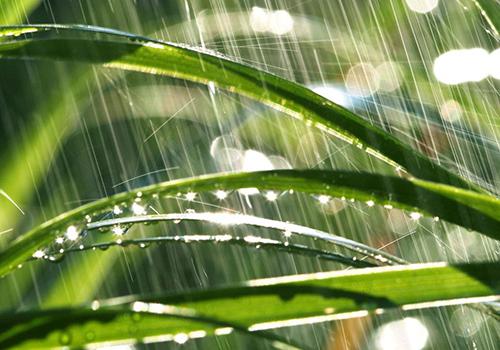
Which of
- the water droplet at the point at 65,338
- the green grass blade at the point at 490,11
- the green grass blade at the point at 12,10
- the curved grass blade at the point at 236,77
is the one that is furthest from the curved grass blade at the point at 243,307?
the green grass blade at the point at 12,10

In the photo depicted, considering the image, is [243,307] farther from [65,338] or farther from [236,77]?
[236,77]

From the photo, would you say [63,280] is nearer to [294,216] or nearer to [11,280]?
[11,280]

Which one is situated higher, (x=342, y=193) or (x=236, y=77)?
(x=236, y=77)

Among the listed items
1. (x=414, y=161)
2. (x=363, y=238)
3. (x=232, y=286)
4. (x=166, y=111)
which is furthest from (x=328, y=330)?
(x=232, y=286)

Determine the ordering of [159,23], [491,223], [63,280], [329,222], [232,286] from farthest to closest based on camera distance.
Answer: [159,23]
[329,222]
[63,280]
[491,223]
[232,286]

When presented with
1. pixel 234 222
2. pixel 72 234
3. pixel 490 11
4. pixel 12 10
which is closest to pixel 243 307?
pixel 234 222

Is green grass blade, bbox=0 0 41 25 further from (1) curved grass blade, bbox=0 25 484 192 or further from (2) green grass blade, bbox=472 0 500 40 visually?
(2) green grass blade, bbox=472 0 500 40

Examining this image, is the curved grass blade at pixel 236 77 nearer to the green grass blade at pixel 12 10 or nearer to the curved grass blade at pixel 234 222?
the curved grass blade at pixel 234 222
